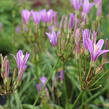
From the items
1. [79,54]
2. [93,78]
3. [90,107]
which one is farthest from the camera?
[90,107]

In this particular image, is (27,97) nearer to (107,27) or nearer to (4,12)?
(107,27)

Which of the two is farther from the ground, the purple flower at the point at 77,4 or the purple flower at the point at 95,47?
the purple flower at the point at 77,4

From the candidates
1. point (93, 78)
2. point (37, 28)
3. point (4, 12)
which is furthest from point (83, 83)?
point (4, 12)

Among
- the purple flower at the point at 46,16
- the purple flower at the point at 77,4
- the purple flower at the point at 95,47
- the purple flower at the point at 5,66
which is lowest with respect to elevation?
the purple flower at the point at 5,66

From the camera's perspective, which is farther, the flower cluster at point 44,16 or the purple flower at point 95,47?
the flower cluster at point 44,16

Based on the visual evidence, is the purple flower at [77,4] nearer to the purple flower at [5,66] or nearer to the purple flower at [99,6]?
the purple flower at [99,6]

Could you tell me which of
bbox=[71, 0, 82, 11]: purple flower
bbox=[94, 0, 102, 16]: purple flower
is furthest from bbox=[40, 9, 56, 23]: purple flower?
bbox=[94, 0, 102, 16]: purple flower

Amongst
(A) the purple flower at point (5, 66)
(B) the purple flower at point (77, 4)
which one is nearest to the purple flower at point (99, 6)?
(B) the purple flower at point (77, 4)

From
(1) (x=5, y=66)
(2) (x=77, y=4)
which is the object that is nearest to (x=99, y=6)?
(2) (x=77, y=4)

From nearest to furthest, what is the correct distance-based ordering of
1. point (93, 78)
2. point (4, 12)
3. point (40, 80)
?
point (93, 78), point (40, 80), point (4, 12)

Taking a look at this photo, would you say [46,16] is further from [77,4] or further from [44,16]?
[77,4]

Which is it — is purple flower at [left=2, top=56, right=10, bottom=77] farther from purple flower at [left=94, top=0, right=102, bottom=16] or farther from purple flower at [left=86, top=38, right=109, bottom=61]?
purple flower at [left=94, top=0, right=102, bottom=16]
